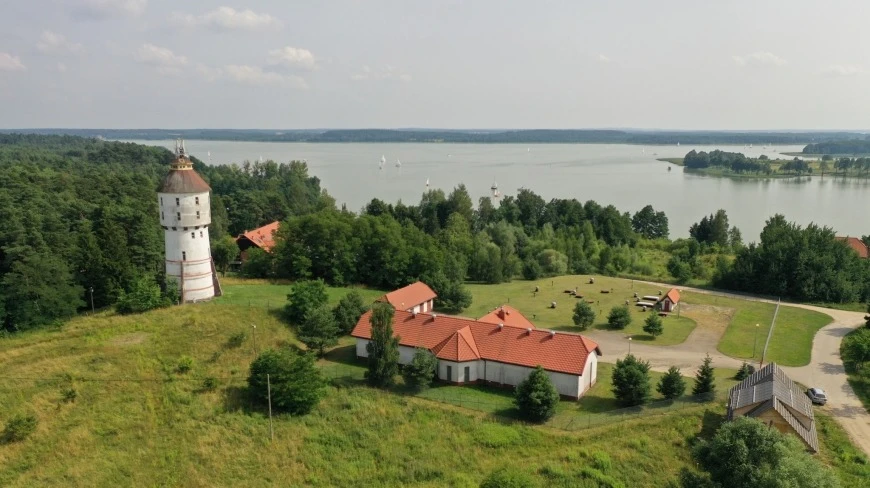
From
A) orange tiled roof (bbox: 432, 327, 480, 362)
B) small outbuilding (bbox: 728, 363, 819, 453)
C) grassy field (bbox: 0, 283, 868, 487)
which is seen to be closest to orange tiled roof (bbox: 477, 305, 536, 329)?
orange tiled roof (bbox: 432, 327, 480, 362)

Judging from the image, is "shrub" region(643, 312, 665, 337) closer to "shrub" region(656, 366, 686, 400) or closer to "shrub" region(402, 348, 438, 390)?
"shrub" region(656, 366, 686, 400)

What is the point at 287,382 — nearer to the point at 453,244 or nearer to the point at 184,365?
the point at 184,365

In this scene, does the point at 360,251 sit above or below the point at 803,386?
above

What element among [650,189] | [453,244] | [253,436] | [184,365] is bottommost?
[253,436]

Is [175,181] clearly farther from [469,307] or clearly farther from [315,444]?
[469,307]

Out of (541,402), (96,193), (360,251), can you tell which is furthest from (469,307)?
(96,193)

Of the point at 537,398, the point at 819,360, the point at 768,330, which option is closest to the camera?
the point at 537,398

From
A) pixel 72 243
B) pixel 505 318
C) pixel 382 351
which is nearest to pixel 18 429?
pixel 382 351
